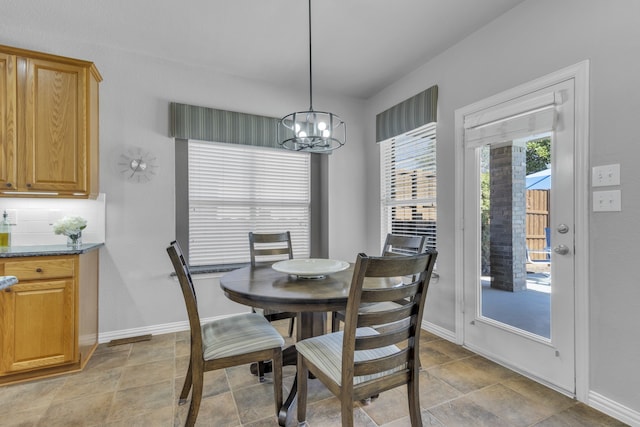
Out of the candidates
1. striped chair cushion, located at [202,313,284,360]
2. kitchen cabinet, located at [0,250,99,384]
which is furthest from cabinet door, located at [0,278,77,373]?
striped chair cushion, located at [202,313,284,360]

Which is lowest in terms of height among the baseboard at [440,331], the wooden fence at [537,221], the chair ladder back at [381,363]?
the baseboard at [440,331]

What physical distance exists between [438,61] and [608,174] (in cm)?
178

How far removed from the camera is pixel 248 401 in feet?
6.32

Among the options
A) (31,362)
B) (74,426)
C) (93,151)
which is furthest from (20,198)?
(74,426)

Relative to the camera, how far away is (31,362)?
218 cm

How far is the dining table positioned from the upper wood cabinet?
166 centimetres

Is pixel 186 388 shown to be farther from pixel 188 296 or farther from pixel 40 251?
pixel 40 251

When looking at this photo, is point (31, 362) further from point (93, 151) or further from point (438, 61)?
point (438, 61)

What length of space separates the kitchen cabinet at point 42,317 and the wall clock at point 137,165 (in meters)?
0.91

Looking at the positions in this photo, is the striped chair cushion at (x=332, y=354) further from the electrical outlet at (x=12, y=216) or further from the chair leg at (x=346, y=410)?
the electrical outlet at (x=12, y=216)

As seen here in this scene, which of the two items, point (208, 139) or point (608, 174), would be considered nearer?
point (608, 174)

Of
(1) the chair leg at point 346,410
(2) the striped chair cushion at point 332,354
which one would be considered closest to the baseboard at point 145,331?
(2) the striped chair cushion at point 332,354

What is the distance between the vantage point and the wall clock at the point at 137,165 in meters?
2.92

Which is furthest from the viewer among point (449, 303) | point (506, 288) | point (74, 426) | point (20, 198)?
point (449, 303)
